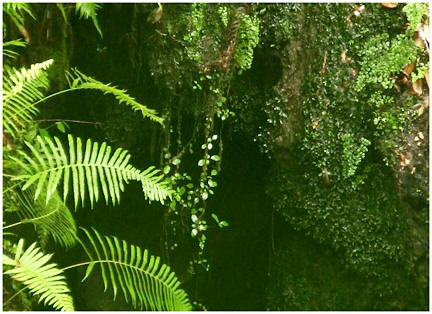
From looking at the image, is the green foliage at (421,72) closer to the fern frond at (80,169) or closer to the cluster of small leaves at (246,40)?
the cluster of small leaves at (246,40)

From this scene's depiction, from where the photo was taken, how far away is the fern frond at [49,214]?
253cm

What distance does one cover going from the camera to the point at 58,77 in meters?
3.22

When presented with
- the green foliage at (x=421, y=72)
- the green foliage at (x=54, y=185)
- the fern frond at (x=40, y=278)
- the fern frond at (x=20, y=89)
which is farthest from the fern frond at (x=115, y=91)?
the green foliage at (x=421, y=72)

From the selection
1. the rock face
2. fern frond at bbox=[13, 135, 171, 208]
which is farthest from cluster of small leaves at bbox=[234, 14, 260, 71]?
fern frond at bbox=[13, 135, 171, 208]

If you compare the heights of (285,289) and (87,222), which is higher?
(87,222)

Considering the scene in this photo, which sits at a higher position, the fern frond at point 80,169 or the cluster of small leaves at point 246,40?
the cluster of small leaves at point 246,40

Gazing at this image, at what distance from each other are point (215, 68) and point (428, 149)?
133 centimetres

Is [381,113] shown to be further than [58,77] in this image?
No

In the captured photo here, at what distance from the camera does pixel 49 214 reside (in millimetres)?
2490

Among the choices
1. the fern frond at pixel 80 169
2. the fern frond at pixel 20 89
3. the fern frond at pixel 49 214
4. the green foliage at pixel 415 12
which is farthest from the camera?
the green foliage at pixel 415 12

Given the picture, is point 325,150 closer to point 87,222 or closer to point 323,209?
point 323,209

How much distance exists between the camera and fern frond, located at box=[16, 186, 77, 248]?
253 cm

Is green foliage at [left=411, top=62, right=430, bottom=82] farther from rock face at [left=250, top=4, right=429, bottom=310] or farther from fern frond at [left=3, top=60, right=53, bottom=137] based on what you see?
fern frond at [left=3, top=60, right=53, bottom=137]

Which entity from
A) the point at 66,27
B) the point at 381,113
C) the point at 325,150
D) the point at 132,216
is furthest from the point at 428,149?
the point at 66,27
